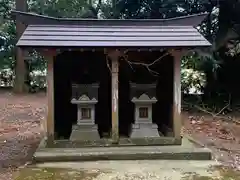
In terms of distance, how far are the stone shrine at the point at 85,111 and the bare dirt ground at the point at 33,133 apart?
91cm

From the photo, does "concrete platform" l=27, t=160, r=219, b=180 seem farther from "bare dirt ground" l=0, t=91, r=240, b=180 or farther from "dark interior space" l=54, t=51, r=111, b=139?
"dark interior space" l=54, t=51, r=111, b=139

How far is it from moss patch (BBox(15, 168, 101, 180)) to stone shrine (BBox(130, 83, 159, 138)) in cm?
167

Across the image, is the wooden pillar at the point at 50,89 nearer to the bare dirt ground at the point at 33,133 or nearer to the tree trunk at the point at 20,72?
the bare dirt ground at the point at 33,133

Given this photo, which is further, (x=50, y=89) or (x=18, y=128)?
(x=18, y=128)

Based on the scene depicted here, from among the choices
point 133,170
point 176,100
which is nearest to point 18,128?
point 176,100

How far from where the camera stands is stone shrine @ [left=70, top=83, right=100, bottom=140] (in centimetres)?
615

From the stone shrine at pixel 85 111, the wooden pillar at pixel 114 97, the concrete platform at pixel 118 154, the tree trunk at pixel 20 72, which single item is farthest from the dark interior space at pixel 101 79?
the tree trunk at pixel 20 72

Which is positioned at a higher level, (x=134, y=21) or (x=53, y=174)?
(x=134, y=21)

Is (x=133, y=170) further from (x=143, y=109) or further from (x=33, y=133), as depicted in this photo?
(x=33, y=133)

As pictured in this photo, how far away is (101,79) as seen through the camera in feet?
23.7

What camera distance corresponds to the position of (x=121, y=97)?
7246 millimetres

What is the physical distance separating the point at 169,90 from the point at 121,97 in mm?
1059

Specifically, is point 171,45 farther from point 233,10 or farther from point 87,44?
point 233,10

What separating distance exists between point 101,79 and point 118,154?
215 cm
